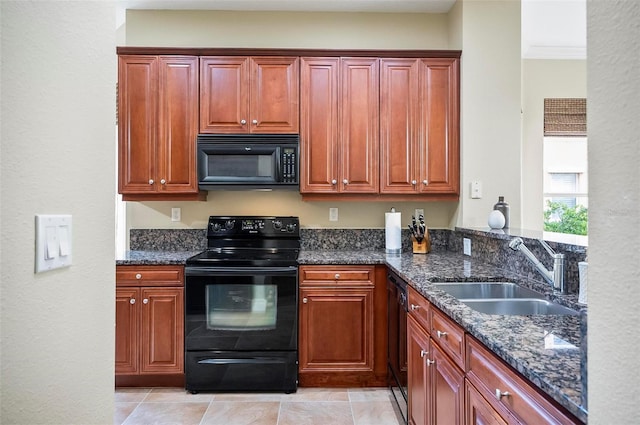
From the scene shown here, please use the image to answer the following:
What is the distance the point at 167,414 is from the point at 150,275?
2.81ft

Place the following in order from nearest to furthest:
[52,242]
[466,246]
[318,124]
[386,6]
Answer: [52,242] → [466,246] → [318,124] → [386,6]

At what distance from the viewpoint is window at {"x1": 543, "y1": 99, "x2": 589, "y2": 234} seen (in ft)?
13.6

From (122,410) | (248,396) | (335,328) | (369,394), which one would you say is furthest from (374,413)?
(122,410)

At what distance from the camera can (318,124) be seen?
9.74ft

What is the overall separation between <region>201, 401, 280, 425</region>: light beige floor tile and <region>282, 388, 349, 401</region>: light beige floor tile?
13cm

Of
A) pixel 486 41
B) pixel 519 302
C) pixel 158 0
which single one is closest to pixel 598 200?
pixel 519 302

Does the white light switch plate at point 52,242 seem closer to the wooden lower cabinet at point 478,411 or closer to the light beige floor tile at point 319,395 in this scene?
the wooden lower cabinet at point 478,411

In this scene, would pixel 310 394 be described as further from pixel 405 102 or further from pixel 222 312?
pixel 405 102

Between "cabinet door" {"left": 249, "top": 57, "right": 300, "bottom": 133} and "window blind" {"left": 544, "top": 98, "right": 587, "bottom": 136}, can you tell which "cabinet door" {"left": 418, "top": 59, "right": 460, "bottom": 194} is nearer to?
"cabinet door" {"left": 249, "top": 57, "right": 300, "bottom": 133}

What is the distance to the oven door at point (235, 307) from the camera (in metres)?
2.63

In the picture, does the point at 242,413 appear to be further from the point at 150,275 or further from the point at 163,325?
the point at 150,275

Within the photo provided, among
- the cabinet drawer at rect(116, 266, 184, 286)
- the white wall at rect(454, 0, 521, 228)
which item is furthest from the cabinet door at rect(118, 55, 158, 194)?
the white wall at rect(454, 0, 521, 228)

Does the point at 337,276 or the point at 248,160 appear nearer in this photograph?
the point at 337,276

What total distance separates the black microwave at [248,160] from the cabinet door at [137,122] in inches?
15.0
